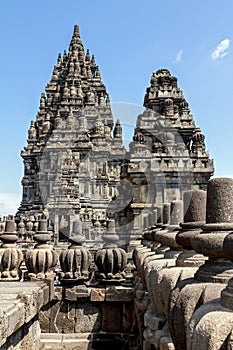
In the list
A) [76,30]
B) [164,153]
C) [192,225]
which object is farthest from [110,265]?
[76,30]

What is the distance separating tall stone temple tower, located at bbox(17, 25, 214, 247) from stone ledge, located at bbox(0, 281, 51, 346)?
2.92 m

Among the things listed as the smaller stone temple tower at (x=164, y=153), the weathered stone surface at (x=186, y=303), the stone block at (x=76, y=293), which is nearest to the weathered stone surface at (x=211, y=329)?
the weathered stone surface at (x=186, y=303)

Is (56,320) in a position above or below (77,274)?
below

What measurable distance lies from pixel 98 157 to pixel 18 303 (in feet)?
117

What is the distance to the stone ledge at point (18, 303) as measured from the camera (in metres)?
3.28

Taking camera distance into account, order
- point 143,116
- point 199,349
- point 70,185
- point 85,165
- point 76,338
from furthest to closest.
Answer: point 85,165, point 70,185, point 143,116, point 76,338, point 199,349

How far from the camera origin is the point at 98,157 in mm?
39500

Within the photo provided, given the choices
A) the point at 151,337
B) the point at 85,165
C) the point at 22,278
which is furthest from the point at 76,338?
→ the point at 85,165

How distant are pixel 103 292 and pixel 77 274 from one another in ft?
1.62

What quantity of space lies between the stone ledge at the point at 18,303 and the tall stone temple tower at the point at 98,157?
2.92 metres

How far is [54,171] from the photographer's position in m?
39.2

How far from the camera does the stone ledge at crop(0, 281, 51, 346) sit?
10.8 ft

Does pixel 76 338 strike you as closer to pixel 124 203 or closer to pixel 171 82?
pixel 124 203

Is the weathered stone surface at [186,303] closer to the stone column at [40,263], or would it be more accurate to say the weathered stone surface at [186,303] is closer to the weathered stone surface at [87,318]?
the weathered stone surface at [87,318]
